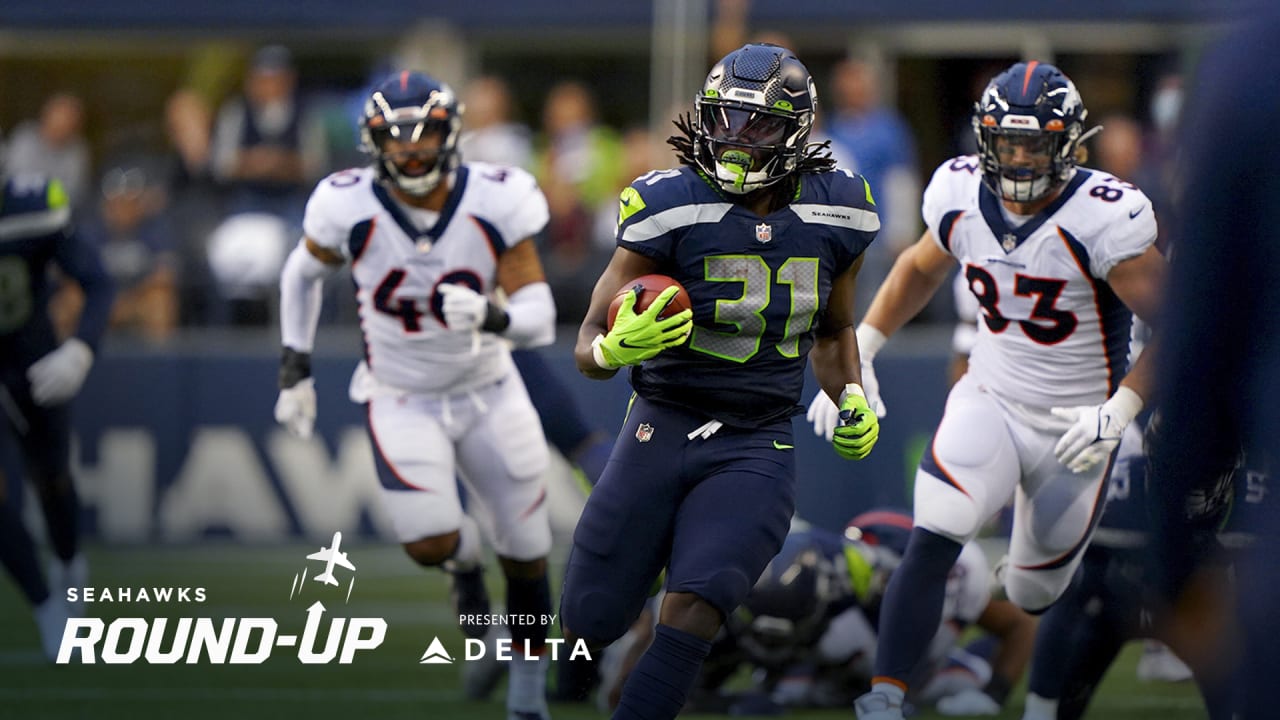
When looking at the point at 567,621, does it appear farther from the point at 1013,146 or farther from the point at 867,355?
the point at 1013,146

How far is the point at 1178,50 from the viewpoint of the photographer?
1100 cm

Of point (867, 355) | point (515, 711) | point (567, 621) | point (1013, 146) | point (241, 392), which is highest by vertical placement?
point (1013, 146)

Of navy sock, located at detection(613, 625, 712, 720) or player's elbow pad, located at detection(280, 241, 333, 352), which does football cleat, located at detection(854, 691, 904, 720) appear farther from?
player's elbow pad, located at detection(280, 241, 333, 352)

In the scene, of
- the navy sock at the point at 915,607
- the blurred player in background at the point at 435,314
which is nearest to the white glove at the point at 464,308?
the blurred player in background at the point at 435,314

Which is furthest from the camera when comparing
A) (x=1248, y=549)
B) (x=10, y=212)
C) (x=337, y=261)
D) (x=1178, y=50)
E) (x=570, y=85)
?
(x=570, y=85)

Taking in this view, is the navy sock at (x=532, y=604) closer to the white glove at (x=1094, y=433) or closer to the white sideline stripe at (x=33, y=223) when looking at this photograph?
the white glove at (x=1094, y=433)

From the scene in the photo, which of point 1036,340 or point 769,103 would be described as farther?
point 1036,340

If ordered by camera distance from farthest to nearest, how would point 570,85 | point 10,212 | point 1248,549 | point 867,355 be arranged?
point 570,85 → point 10,212 → point 867,355 → point 1248,549

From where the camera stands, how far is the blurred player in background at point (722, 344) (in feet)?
13.8

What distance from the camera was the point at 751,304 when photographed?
14.1ft

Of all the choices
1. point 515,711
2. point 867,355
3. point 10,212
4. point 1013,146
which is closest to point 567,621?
point 515,711

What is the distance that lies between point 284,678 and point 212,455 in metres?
3.89

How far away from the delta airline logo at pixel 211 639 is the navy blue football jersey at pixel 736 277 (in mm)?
2439

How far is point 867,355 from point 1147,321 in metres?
0.86
